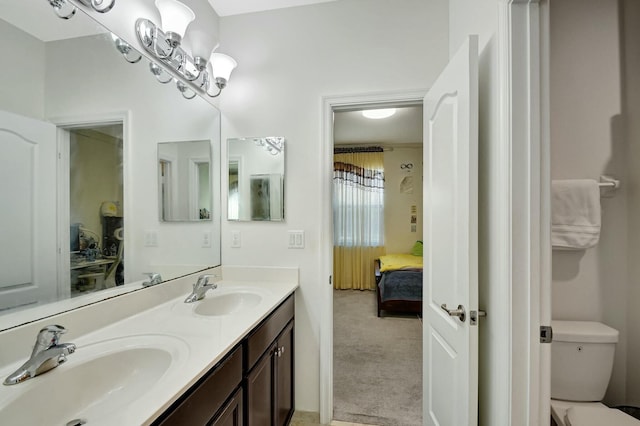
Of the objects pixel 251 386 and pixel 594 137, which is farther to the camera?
pixel 594 137

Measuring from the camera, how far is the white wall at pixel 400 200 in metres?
5.19

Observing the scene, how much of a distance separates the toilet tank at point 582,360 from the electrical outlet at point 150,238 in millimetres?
2159

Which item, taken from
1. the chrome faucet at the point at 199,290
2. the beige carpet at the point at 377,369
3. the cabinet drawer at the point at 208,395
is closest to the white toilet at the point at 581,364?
the beige carpet at the point at 377,369

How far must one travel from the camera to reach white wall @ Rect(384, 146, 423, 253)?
5.19m

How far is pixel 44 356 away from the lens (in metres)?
0.79

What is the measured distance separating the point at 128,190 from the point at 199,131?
27.6 inches

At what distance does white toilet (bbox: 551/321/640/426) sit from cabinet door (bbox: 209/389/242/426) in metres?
1.53

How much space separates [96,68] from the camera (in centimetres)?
118

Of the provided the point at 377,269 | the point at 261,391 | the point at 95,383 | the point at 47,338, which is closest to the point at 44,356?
the point at 47,338

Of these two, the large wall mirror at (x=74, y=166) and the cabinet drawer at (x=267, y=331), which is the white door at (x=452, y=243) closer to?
the cabinet drawer at (x=267, y=331)

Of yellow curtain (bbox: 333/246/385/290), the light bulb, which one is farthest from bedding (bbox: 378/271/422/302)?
the light bulb

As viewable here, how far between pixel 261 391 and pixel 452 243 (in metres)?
1.13

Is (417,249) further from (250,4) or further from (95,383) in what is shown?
(95,383)

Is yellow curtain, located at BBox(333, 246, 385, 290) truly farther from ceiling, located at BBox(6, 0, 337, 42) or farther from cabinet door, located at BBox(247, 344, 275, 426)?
ceiling, located at BBox(6, 0, 337, 42)
